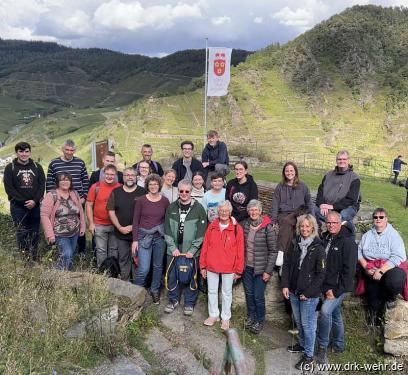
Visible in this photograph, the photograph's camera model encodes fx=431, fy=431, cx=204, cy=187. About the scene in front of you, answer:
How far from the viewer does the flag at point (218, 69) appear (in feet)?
42.1

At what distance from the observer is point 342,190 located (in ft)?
17.8

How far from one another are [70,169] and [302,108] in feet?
172

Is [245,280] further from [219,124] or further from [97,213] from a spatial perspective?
[219,124]

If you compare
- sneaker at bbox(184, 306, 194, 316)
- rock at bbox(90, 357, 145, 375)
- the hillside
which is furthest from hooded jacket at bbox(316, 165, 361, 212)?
the hillside

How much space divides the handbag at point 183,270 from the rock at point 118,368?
61.7 inches

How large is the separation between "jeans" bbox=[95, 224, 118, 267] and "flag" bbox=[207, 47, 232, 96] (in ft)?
27.3

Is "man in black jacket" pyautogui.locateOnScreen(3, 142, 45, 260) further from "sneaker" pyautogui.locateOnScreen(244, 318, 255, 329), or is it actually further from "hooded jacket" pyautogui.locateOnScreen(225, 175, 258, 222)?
"sneaker" pyautogui.locateOnScreen(244, 318, 255, 329)

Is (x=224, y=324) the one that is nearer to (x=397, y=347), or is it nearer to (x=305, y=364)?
(x=305, y=364)

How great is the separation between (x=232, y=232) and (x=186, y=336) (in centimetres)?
127

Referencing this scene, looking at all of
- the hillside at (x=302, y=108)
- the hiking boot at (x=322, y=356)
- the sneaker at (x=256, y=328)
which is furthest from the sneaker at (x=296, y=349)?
the hillside at (x=302, y=108)

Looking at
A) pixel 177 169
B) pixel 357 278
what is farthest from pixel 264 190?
pixel 357 278

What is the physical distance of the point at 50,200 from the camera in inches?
205

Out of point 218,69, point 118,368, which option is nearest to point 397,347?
point 118,368

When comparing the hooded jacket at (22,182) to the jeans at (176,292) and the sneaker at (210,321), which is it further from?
the sneaker at (210,321)
